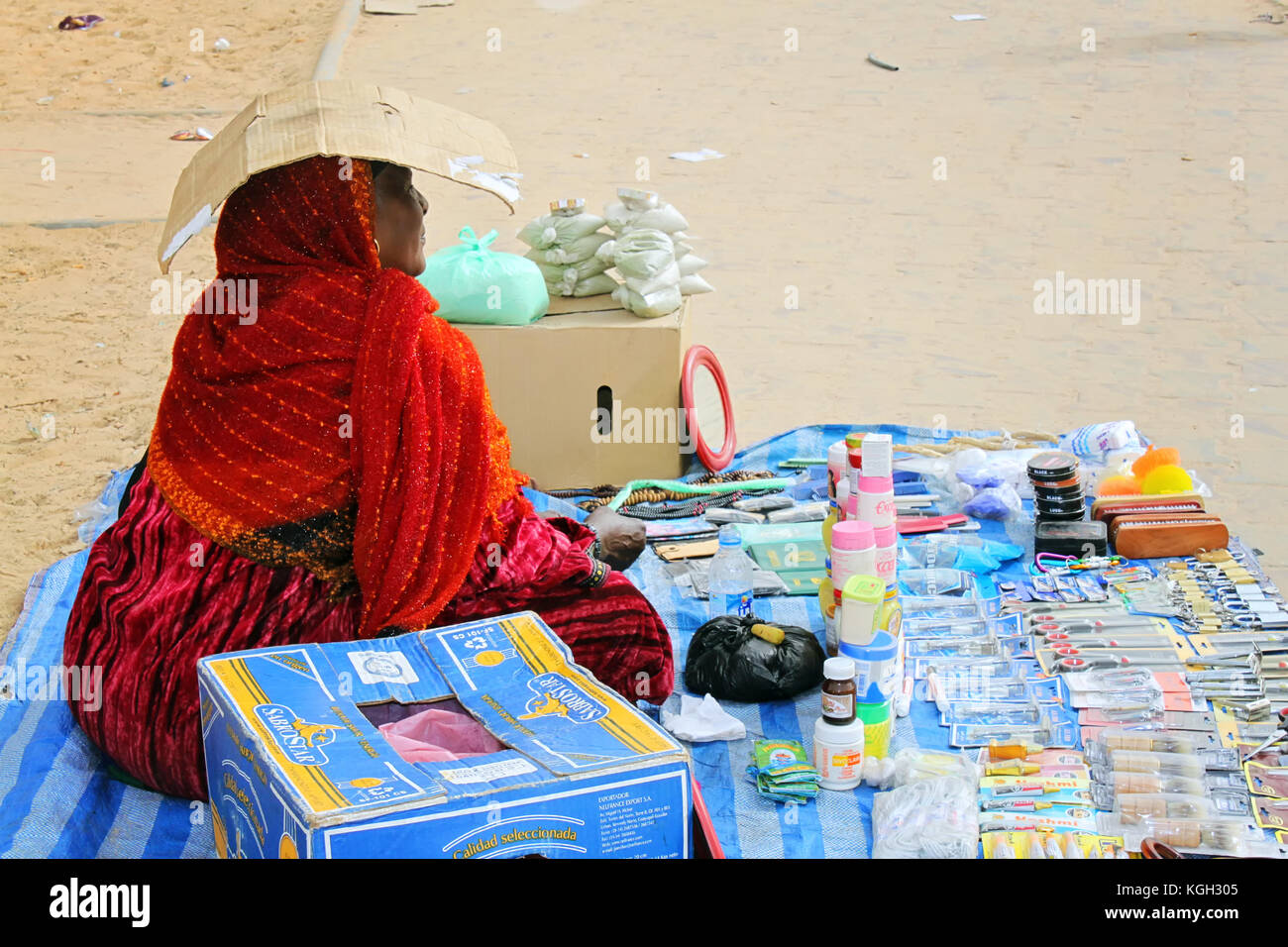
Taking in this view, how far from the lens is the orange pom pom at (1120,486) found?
413cm

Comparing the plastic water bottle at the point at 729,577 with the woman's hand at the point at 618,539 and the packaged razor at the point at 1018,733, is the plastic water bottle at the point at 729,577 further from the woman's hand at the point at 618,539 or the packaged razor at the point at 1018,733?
the packaged razor at the point at 1018,733

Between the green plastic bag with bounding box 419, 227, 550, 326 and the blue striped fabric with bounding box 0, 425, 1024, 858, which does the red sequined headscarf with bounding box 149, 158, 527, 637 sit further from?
the green plastic bag with bounding box 419, 227, 550, 326

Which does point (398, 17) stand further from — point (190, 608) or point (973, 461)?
point (190, 608)

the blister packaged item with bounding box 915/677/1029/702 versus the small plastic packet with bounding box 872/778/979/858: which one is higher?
the blister packaged item with bounding box 915/677/1029/702

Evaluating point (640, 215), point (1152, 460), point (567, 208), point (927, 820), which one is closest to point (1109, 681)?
point (927, 820)

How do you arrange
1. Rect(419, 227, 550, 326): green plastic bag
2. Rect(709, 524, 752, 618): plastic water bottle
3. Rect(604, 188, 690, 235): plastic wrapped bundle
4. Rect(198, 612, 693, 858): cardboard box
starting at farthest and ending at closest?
Rect(604, 188, 690, 235): plastic wrapped bundle → Rect(419, 227, 550, 326): green plastic bag → Rect(709, 524, 752, 618): plastic water bottle → Rect(198, 612, 693, 858): cardboard box

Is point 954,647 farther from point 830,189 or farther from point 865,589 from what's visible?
point 830,189

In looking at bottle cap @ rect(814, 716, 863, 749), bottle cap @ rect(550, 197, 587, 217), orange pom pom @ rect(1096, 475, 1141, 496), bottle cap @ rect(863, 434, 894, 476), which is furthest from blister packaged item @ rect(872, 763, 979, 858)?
bottle cap @ rect(550, 197, 587, 217)

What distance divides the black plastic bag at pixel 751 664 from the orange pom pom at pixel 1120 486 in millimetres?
1392

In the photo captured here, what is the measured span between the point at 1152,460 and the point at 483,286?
223 centimetres

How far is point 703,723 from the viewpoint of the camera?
3084 millimetres

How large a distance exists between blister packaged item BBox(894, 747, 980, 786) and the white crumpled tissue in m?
0.39

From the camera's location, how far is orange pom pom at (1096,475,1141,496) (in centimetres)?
413

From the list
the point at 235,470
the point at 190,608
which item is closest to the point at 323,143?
the point at 235,470
